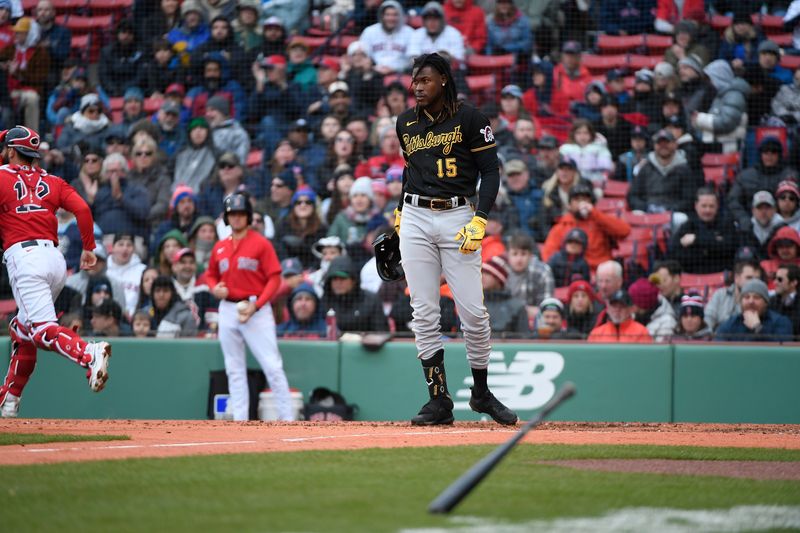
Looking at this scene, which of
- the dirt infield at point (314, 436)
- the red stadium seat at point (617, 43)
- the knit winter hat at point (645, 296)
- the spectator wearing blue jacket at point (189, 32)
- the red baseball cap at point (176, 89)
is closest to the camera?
the dirt infield at point (314, 436)

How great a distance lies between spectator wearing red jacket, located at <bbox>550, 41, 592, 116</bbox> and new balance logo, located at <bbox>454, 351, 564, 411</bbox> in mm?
4218

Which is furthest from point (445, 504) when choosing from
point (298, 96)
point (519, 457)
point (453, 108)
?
point (298, 96)

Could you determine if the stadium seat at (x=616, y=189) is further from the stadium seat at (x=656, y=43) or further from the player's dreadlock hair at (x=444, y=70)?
the player's dreadlock hair at (x=444, y=70)

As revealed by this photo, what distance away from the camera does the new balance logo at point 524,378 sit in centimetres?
943

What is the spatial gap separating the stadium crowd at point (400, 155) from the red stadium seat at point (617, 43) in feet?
0.08

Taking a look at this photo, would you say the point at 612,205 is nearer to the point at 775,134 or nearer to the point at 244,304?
the point at 775,134

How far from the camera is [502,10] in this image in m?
13.5

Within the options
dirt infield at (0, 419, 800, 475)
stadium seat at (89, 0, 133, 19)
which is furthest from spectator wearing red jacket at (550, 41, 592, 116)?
dirt infield at (0, 419, 800, 475)

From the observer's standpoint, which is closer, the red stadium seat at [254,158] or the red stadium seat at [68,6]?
the red stadium seat at [254,158]

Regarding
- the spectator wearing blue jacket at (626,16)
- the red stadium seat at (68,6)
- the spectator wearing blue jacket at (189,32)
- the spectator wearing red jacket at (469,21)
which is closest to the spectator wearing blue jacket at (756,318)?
the spectator wearing blue jacket at (626,16)

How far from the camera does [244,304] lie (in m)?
9.18

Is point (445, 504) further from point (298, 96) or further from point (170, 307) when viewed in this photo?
point (298, 96)

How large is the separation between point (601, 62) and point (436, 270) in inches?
298

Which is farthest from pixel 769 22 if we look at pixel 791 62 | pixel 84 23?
pixel 84 23
